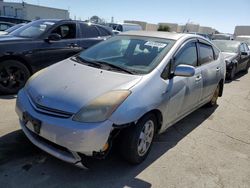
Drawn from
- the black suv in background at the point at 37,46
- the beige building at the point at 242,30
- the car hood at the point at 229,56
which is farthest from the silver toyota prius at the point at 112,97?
the beige building at the point at 242,30

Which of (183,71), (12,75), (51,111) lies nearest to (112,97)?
(51,111)

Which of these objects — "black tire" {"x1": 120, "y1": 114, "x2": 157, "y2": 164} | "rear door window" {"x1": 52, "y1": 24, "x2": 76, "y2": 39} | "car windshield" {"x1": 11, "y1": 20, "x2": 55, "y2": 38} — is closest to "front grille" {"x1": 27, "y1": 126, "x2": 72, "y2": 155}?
"black tire" {"x1": 120, "y1": 114, "x2": 157, "y2": 164}

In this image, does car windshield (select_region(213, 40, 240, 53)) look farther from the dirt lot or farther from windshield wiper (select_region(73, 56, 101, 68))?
windshield wiper (select_region(73, 56, 101, 68))

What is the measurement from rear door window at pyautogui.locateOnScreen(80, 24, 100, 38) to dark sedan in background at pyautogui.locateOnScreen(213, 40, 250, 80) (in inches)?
186

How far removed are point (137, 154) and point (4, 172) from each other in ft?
4.84

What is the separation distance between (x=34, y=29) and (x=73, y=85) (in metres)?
4.08

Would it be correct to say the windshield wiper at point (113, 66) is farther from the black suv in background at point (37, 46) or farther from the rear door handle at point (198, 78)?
the black suv in background at point (37, 46)

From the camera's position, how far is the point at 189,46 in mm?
4336

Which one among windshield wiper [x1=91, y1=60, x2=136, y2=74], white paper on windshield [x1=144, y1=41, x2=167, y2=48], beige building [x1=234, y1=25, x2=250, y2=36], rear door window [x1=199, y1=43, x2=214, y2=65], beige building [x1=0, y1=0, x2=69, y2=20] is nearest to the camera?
windshield wiper [x1=91, y1=60, x2=136, y2=74]

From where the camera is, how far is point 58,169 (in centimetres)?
312

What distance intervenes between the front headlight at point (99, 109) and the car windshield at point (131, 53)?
695 mm

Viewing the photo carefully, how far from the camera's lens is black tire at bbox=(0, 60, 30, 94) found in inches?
223

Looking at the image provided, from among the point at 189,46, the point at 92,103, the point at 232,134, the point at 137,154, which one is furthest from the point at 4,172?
the point at 232,134

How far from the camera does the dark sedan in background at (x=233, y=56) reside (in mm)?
9547
